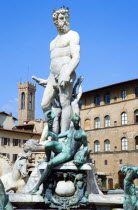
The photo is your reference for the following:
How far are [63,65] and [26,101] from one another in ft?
489

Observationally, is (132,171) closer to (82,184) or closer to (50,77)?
(82,184)

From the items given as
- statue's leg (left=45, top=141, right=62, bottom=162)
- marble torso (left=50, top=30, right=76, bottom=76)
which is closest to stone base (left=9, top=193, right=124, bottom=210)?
statue's leg (left=45, top=141, right=62, bottom=162)

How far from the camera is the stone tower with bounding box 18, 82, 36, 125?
516 feet

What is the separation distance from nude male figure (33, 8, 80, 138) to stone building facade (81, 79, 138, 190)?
46.4 m

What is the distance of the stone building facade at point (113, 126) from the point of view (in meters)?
58.9

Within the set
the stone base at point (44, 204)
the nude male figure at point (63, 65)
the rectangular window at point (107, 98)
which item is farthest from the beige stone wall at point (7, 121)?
the stone base at point (44, 204)

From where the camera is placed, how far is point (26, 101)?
160 meters

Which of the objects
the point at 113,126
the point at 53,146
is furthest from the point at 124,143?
the point at 53,146

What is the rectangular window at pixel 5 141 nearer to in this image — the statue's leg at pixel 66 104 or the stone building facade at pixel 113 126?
the stone building facade at pixel 113 126

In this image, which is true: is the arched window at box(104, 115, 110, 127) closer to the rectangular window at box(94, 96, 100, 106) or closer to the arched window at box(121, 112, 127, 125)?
the arched window at box(121, 112, 127, 125)

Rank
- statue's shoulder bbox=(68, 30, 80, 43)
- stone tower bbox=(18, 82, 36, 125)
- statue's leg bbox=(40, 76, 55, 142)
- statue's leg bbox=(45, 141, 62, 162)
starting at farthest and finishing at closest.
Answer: stone tower bbox=(18, 82, 36, 125)
statue's leg bbox=(40, 76, 55, 142)
statue's shoulder bbox=(68, 30, 80, 43)
statue's leg bbox=(45, 141, 62, 162)

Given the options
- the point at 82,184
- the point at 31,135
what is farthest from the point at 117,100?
the point at 82,184

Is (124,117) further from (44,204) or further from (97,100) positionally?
(44,204)

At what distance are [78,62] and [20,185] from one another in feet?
12.8
